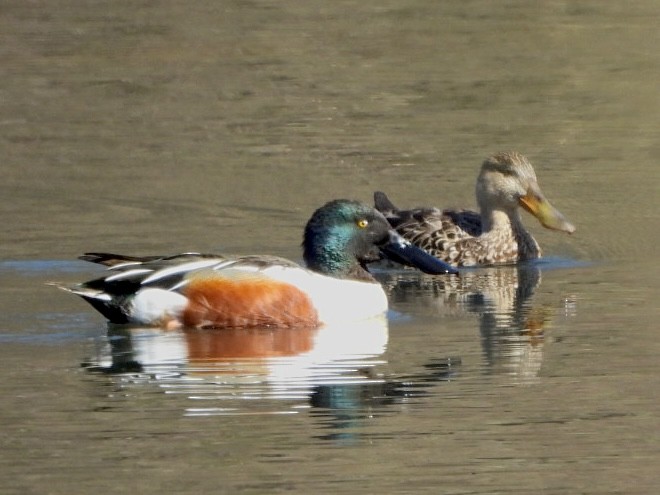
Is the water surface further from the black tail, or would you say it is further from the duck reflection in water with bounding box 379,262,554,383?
the black tail

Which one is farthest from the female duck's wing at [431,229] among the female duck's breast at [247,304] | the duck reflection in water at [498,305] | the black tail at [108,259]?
the black tail at [108,259]

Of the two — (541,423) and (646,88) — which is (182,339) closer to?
(541,423)

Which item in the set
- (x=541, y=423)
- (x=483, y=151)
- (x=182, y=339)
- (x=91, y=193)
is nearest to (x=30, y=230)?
(x=91, y=193)

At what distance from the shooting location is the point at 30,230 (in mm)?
14039

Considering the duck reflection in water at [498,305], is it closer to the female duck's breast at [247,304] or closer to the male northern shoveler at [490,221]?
the male northern shoveler at [490,221]

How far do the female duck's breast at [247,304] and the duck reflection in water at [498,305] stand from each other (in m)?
1.03

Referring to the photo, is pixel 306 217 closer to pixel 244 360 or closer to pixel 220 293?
pixel 220 293

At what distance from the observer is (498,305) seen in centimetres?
1169

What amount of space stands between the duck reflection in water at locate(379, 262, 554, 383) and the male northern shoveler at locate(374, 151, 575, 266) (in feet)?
0.72

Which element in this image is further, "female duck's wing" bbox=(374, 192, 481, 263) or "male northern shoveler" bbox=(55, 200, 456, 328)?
"female duck's wing" bbox=(374, 192, 481, 263)

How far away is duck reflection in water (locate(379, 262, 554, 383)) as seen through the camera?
9.70 meters

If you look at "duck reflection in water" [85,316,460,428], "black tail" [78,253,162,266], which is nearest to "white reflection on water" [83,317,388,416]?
"duck reflection in water" [85,316,460,428]

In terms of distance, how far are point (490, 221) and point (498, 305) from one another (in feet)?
9.25

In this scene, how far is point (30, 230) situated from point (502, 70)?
333 inches
